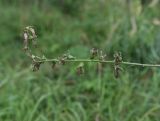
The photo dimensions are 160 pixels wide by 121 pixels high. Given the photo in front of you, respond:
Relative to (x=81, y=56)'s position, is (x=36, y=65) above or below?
below

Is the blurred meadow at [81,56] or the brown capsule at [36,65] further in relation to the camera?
the blurred meadow at [81,56]

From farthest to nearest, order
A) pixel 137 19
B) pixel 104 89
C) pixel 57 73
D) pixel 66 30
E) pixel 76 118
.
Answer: pixel 66 30
pixel 137 19
pixel 57 73
pixel 104 89
pixel 76 118

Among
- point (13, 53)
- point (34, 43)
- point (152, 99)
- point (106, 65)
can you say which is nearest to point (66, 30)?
point (13, 53)

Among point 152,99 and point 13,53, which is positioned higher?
point 13,53

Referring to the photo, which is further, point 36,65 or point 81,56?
point 81,56

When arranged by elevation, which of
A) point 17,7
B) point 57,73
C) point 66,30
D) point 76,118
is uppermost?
point 17,7

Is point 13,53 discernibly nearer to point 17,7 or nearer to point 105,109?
point 17,7

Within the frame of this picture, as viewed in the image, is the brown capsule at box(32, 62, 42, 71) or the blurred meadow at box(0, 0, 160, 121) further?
the blurred meadow at box(0, 0, 160, 121)

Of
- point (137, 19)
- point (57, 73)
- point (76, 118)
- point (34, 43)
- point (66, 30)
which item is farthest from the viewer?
point (66, 30)
